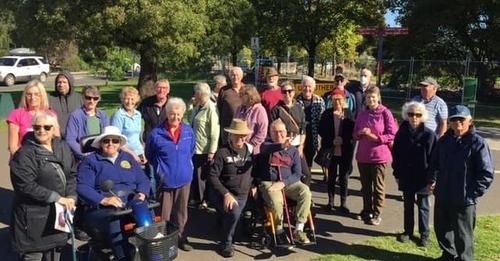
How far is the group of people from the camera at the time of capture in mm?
4465

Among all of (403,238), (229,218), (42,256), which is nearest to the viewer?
(42,256)

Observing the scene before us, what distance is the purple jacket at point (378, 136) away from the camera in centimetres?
676

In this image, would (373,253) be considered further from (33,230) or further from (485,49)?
(485,49)

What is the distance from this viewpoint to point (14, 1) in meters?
21.5

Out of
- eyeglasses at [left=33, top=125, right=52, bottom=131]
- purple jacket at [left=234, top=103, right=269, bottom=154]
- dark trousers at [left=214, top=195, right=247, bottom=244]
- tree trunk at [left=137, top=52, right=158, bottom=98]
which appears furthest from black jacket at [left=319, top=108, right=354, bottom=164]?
tree trunk at [left=137, top=52, right=158, bottom=98]

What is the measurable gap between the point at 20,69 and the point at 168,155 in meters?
33.6

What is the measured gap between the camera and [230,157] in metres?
5.95

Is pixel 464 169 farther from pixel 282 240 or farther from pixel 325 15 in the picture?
pixel 325 15

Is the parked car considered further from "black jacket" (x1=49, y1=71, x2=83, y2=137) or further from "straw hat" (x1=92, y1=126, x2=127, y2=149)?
"straw hat" (x1=92, y1=126, x2=127, y2=149)

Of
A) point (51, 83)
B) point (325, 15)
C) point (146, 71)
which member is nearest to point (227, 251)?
point (146, 71)

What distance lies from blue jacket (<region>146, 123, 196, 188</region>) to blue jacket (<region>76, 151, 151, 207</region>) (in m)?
0.75

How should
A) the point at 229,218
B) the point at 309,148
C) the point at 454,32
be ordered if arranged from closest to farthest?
the point at 229,218, the point at 309,148, the point at 454,32

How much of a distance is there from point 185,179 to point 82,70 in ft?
199

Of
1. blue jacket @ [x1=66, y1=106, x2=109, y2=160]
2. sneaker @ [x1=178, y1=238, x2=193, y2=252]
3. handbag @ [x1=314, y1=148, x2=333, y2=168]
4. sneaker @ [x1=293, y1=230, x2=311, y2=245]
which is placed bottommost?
sneaker @ [x1=178, y1=238, x2=193, y2=252]
